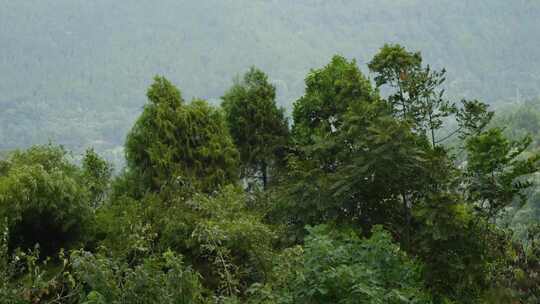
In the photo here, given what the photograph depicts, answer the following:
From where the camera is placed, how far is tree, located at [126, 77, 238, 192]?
976cm

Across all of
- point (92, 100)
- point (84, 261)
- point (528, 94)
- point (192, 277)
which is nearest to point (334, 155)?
point (192, 277)

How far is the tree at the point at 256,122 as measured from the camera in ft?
40.0

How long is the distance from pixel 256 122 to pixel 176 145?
273cm

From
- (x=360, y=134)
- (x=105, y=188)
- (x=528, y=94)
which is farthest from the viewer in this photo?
(x=528, y=94)

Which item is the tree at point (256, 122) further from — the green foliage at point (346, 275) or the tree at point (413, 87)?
the green foliage at point (346, 275)

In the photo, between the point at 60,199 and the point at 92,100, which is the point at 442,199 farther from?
the point at 92,100

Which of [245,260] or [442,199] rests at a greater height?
[442,199]

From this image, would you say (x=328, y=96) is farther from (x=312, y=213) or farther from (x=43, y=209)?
(x=43, y=209)

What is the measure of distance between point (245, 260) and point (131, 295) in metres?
3.13

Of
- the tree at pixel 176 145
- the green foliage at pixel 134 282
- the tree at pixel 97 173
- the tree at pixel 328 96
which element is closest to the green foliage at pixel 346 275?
the green foliage at pixel 134 282

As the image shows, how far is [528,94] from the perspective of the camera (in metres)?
159

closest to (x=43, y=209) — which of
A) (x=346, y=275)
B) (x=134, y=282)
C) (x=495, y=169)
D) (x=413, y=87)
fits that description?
(x=134, y=282)

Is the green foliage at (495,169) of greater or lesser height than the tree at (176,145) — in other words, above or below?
below

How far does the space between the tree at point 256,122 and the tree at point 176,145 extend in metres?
1.78
